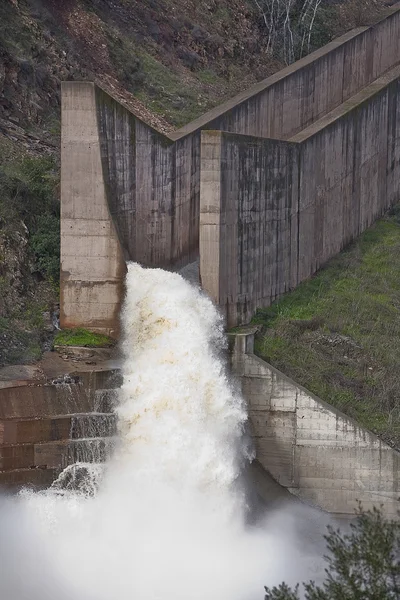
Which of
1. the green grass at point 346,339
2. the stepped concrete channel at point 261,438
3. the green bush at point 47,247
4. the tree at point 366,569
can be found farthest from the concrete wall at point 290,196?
the tree at point 366,569

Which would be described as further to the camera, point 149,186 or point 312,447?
point 149,186

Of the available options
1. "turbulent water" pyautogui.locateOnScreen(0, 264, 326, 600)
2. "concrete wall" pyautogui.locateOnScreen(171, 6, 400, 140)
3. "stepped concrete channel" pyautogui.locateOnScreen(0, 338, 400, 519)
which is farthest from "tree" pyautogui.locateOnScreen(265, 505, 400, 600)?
"concrete wall" pyautogui.locateOnScreen(171, 6, 400, 140)

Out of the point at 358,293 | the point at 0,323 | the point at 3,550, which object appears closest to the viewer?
the point at 3,550

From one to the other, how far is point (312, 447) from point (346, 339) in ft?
11.6

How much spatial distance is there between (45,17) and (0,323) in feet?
42.6

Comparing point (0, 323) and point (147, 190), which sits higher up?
point (147, 190)

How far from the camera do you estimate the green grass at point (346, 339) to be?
28.6 metres

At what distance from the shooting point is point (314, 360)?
1155 inches

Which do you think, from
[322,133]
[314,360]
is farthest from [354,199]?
[314,360]

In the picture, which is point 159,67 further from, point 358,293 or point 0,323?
point 0,323

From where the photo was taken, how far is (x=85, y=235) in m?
28.6

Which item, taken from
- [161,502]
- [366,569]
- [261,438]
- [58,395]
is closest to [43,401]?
[58,395]

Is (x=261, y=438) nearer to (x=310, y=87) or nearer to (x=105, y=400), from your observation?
(x=105, y=400)

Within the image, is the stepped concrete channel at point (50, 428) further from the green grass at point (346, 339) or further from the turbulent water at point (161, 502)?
the green grass at point (346, 339)
